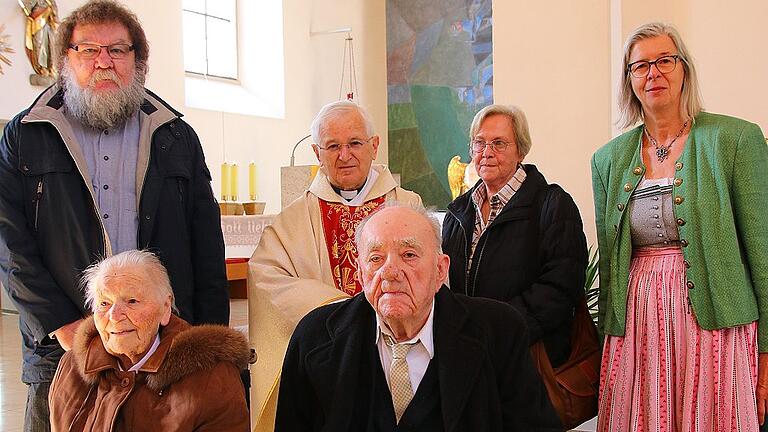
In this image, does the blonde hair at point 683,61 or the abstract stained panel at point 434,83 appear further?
the abstract stained panel at point 434,83

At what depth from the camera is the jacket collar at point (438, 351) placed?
7.36 ft

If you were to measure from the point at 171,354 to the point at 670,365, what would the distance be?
5.09ft

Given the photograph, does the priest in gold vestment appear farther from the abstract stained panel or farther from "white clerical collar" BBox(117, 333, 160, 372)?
the abstract stained panel

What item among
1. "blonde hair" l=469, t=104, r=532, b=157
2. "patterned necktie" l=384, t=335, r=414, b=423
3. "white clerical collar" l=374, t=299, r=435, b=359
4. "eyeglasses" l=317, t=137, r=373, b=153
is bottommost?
"patterned necktie" l=384, t=335, r=414, b=423

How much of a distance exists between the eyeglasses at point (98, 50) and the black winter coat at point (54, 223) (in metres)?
0.20

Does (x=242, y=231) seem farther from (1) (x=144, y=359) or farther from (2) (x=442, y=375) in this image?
(2) (x=442, y=375)

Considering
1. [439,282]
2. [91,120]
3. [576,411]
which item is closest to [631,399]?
[576,411]

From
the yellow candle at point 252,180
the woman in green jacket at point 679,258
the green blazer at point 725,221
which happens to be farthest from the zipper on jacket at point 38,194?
the yellow candle at point 252,180

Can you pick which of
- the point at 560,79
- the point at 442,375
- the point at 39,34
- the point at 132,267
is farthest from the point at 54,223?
the point at 39,34

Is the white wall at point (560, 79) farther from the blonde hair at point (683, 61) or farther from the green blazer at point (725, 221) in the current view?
the green blazer at point (725, 221)

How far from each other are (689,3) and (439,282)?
428 cm

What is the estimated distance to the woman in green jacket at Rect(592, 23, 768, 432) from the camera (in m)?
2.75

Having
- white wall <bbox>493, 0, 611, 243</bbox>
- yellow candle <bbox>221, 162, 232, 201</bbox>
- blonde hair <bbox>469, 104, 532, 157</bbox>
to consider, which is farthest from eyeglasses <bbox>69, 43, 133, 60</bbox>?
yellow candle <bbox>221, 162, 232, 201</bbox>

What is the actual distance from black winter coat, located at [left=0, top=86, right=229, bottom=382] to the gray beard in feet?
0.19
